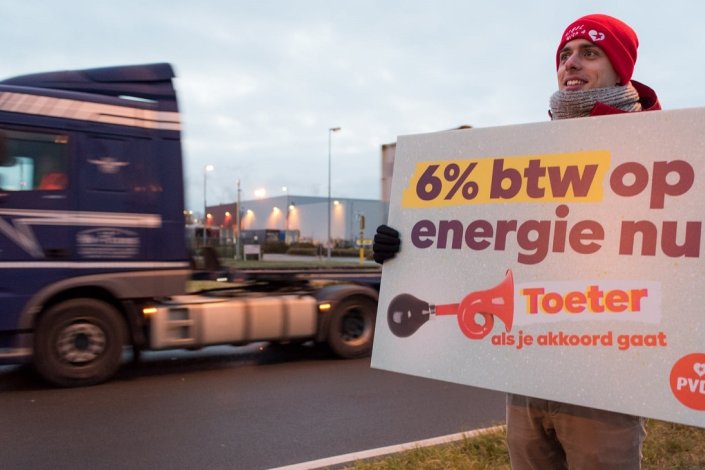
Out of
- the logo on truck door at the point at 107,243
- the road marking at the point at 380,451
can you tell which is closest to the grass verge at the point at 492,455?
the road marking at the point at 380,451

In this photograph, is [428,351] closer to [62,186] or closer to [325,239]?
[62,186]

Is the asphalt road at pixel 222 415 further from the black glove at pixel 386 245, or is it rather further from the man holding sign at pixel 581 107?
the man holding sign at pixel 581 107

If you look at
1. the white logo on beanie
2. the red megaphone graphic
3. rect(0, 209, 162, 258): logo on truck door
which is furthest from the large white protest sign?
rect(0, 209, 162, 258): logo on truck door

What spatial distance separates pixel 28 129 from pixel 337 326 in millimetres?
4430

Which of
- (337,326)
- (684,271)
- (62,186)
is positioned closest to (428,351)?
(684,271)

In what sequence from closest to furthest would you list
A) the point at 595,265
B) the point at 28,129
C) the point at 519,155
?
the point at 595,265, the point at 519,155, the point at 28,129

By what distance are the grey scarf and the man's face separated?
0.03 metres

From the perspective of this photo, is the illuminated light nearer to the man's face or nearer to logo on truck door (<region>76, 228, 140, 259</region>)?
logo on truck door (<region>76, 228, 140, 259</region>)

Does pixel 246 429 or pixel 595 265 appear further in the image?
pixel 246 429

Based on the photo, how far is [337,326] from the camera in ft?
28.5

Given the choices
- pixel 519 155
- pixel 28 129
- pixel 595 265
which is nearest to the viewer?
pixel 595 265

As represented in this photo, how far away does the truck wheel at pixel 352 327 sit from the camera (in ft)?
28.3

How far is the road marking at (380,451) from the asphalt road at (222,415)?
5.1 inches

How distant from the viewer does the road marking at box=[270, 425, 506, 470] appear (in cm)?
451
